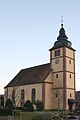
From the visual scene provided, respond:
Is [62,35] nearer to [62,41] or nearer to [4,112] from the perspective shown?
[62,41]

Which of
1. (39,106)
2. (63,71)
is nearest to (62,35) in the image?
(63,71)

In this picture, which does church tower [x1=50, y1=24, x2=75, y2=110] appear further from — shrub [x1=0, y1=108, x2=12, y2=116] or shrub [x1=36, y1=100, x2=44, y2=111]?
shrub [x1=0, y1=108, x2=12, y2=116]

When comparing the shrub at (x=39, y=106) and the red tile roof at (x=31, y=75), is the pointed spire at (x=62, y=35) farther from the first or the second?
the shrub at (x=39, y=106)

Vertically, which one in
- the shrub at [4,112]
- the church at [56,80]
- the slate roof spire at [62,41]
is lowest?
the shrub at [4,112]

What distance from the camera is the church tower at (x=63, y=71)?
5906cm

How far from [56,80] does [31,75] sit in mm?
9081

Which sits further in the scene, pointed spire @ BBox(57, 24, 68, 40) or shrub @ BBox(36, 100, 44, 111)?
pointed spire @ BBox(57, 24, 68, 40)

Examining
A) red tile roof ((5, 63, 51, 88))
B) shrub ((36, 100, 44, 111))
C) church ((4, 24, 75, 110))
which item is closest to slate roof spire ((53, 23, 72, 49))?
church ((4, 24, 75, 110))

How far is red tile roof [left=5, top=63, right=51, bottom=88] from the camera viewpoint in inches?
2460

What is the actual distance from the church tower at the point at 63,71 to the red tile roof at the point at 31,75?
7.82 feet

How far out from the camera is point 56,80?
6116 centimetres

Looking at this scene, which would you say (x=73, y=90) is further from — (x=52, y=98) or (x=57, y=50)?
(x=57, y=50)

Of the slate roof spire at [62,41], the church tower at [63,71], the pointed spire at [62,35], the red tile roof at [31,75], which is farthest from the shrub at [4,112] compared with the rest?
the pointed spire at [62,35]

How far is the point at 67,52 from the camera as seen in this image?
61.9 metres
